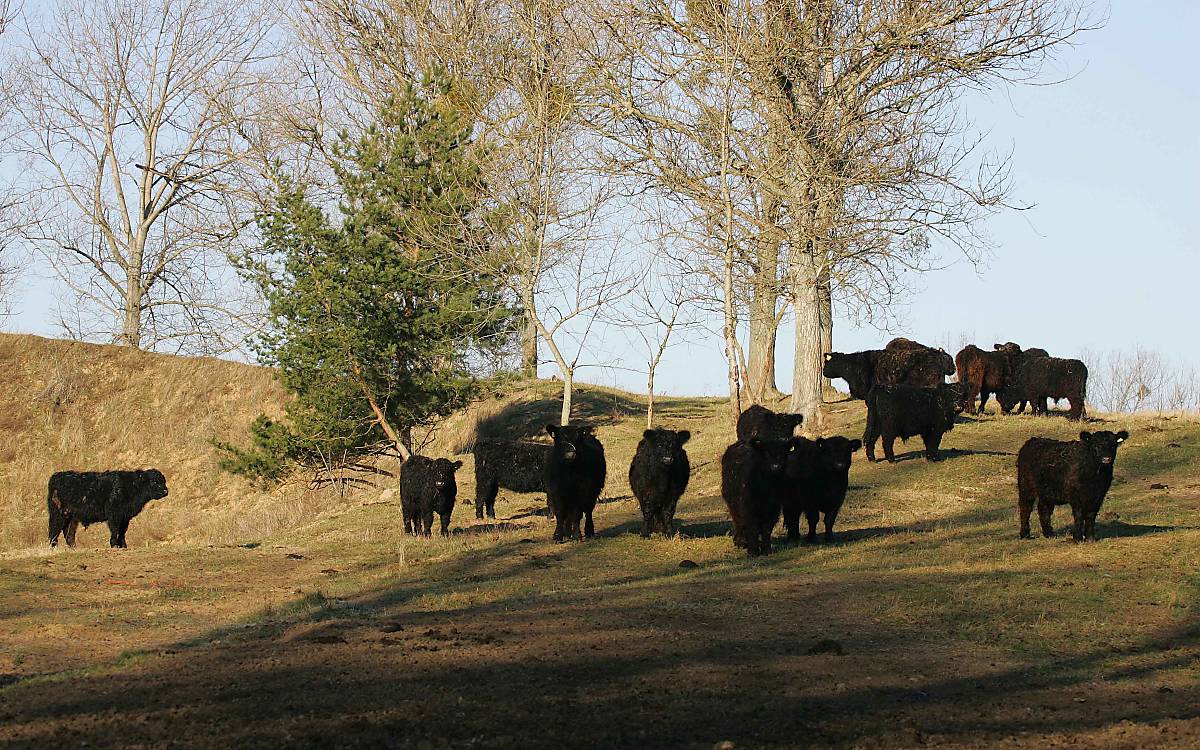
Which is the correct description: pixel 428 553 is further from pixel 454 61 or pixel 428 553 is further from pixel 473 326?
pixel 454 61

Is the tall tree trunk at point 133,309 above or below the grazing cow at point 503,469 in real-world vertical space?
above

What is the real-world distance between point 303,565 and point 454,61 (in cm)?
2115

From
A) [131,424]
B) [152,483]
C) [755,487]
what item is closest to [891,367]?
[755,487]

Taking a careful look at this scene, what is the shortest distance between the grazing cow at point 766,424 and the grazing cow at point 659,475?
2.56 metres

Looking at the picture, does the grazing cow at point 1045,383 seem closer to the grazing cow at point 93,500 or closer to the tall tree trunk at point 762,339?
the tall tree trunk at point 762,339

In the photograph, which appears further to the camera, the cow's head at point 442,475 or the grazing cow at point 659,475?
the cow's head at point 442,475

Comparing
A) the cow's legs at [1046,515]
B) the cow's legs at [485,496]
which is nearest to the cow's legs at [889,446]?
the cow's legs at [485,496]

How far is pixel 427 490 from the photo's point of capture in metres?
21.4

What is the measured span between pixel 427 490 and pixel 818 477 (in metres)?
6.84

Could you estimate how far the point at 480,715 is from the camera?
8.41 m

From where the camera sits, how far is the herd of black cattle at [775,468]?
17.2 metres

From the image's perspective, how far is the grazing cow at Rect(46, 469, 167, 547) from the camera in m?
24.4

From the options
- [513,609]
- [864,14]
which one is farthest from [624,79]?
[513,609]

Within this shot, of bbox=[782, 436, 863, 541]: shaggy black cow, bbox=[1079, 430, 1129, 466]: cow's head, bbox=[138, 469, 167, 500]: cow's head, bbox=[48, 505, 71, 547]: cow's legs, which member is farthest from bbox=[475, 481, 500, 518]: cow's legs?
bbox=[1079, 430, 1129, 466]: cow's head
